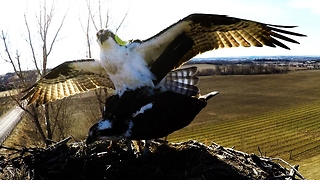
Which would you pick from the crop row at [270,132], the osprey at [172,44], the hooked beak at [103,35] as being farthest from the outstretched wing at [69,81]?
the crop row at [270,132]

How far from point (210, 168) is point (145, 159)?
76cm

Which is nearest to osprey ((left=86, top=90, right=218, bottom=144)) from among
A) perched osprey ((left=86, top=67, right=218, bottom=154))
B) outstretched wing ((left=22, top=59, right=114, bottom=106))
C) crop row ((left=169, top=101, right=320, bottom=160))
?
perched osprey ((left=86, top=67, right=218, bottom=154))

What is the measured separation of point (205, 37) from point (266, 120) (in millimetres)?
25492

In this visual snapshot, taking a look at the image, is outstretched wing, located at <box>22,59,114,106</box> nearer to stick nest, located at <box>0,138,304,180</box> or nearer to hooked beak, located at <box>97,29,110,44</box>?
hooked beak, located at <box>97,29,110,44</box>

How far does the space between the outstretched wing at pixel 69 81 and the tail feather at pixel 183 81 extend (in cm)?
105

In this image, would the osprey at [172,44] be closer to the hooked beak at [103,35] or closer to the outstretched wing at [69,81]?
the hooked beak at [103,35]

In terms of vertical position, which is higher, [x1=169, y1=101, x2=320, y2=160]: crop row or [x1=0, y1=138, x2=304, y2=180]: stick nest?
[x1=0, y1=138, x2=304, y2=180]: stick nest

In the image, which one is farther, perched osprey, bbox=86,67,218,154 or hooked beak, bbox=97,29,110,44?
hooked beak, bbox=97,29,110,44

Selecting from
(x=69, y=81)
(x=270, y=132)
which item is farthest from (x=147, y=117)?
(x=270, y=132)

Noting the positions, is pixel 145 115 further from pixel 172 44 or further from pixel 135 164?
pixel 172 44

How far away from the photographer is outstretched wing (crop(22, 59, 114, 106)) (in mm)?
5441

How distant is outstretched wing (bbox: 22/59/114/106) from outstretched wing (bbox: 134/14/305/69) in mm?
1006

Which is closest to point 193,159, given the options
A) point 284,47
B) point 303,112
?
point 284,47

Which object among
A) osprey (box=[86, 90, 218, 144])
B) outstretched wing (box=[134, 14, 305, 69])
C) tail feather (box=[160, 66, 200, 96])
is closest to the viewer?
osprey (box=[86, 90, 218, 144])
